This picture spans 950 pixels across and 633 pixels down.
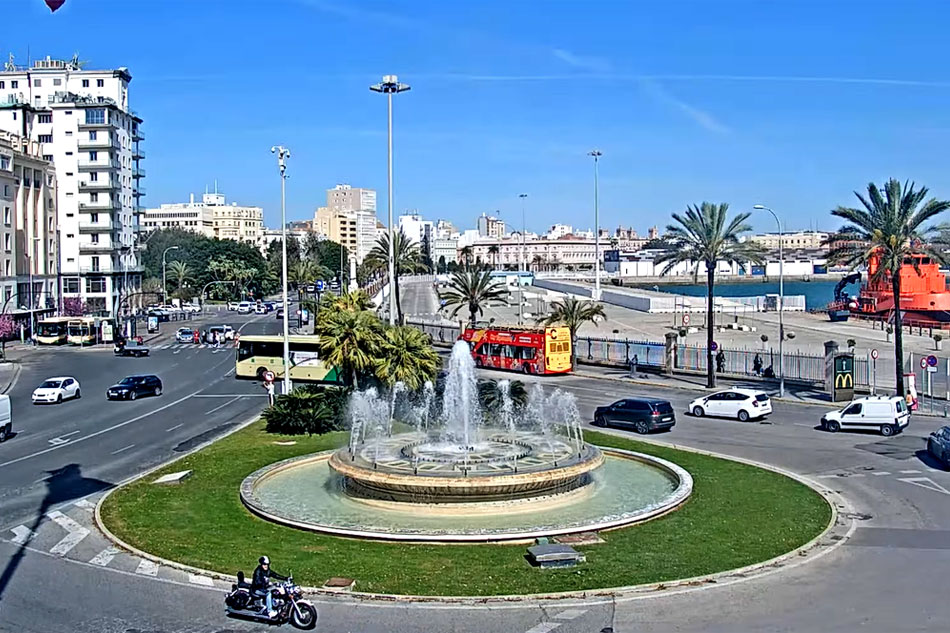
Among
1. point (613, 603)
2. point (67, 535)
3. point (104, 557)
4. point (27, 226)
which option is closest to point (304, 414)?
point (67, 535)

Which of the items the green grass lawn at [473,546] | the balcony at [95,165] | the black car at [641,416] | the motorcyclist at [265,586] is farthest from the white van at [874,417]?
the balcony at [95,165]

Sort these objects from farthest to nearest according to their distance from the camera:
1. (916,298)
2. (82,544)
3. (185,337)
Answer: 1. (916,298)
2. (185,337)
3. (82,544)

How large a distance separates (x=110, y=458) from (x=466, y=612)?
710 inches

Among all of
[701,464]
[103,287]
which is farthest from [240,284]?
[701,464]

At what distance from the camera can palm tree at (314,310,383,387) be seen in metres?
35.1

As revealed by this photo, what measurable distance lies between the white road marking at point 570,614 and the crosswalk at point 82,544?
18.2 feet

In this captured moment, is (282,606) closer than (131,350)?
Yes

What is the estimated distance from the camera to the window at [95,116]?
94.7 m

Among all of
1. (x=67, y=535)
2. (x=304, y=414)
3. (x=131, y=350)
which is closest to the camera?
(x=67, y=535)

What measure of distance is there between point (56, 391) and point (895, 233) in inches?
1416

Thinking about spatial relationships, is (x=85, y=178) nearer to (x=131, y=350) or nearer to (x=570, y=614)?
(x=131, y=350)

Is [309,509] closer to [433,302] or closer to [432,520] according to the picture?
[432,520]

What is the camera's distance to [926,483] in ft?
79.3

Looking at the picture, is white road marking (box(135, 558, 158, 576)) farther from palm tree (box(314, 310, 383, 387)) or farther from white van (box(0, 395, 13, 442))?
white van (box(0, 395, 13, 442))
